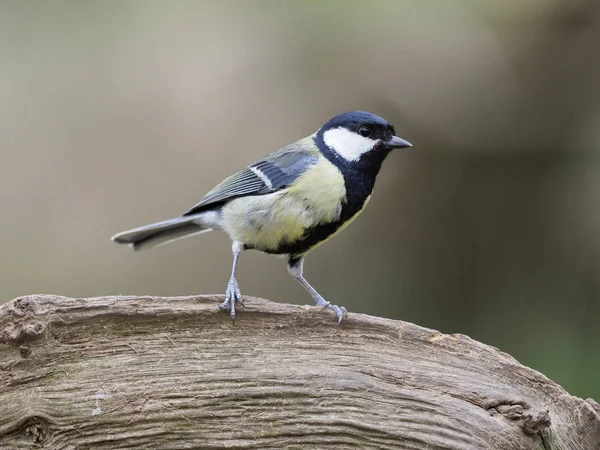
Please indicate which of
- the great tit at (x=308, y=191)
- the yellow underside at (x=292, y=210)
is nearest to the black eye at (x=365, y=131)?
the great tit at (x=308, y=191)

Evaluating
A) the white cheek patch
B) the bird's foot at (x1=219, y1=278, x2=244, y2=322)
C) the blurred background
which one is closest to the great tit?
the white cheek patch

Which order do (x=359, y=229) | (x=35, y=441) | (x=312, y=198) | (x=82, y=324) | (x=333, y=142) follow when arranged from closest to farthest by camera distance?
(x=35, y=441) → (x=82, y=324) → (x=312, y=198) → (x=333, y=142) → (x=359, y=229)

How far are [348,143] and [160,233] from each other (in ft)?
2.57

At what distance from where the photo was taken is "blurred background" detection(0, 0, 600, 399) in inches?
165

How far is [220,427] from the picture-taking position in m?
1.80

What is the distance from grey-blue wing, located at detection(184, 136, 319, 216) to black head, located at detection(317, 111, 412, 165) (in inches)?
4.6

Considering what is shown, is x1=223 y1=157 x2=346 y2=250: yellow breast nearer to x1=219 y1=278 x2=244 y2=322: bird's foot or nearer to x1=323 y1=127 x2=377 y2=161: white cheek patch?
x1=323 y1=127 x2=377 y2=161: white cheek patch

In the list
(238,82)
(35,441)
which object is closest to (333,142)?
(35,441)

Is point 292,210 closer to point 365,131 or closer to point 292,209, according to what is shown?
point 292,209

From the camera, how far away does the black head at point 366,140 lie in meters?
2.31

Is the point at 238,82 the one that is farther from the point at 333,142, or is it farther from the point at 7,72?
the point at 333,142

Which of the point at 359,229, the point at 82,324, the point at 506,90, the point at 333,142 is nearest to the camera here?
the point at 82,324

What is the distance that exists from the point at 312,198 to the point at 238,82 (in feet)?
7.40

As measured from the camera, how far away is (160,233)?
2.59 meters
